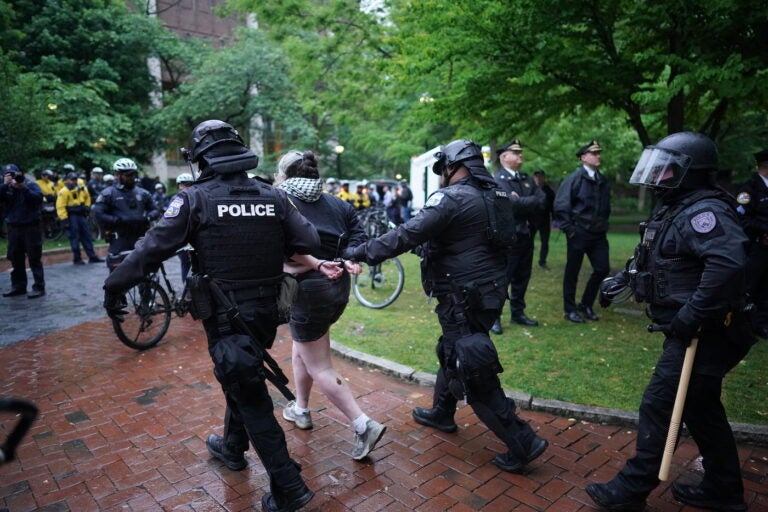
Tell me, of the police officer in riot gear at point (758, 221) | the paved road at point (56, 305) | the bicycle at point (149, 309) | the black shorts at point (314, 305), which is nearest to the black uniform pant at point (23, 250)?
the paved road at point (56, 305)

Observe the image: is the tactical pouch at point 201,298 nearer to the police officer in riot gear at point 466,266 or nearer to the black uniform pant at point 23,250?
the police officer in riot gear at point 466,266

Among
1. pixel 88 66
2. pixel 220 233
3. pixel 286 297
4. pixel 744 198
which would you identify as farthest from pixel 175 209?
pixel 88 66

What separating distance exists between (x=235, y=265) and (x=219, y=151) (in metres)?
0.68

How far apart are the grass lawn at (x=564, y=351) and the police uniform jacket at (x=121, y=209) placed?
→ 300 centimetres

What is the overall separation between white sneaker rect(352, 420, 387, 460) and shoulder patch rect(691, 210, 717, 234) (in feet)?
7.41

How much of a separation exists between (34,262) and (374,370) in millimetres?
6642

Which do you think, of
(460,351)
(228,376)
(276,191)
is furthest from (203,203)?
(460,351)

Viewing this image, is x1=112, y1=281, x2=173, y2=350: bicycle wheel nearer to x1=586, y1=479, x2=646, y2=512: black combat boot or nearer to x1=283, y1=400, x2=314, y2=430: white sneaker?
x1=283, y1=400, x2=314, y2=430: white sneaker

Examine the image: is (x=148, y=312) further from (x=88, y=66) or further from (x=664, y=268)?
(x=88, y=66)

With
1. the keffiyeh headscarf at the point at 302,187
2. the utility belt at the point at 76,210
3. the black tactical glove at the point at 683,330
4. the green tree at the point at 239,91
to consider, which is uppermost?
the green tree at the point at 239,91

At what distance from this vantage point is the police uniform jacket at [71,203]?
452 inches

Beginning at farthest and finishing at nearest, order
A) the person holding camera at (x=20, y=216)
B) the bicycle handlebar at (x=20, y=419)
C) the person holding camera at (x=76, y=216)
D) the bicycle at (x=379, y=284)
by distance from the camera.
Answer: the person holding camera at (x=76, y=216)
the person holding camera at (x=20, y=216)
the bicycle at (x=379, y=284)
the bicycle handlebar at (x=20, y=419)

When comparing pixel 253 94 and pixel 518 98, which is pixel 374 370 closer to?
pixel 518 98

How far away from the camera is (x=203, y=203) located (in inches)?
109
